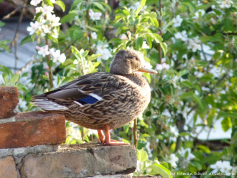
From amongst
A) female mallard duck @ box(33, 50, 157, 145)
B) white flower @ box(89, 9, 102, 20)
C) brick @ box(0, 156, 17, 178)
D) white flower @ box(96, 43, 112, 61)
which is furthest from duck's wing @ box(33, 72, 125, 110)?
white flower @ box(89, 9, 102, 20)

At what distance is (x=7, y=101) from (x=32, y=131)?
147 mm

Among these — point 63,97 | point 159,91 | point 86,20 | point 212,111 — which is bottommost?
point 212,111

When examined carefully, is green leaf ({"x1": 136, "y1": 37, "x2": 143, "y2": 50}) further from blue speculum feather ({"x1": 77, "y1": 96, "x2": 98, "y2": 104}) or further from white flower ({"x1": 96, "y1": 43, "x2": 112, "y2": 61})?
blue speculum feather ({"x1": 77, "y1": 96, "x2": 98, "y2": 104})

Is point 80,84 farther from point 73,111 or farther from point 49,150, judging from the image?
point 49,150

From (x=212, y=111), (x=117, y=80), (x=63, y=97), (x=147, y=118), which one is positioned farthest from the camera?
(x=212, y=111)

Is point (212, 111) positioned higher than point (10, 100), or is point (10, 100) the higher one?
point (10, 100)

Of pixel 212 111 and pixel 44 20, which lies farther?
pixel 212 111

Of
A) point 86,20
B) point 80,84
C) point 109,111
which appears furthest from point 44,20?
point 109,111

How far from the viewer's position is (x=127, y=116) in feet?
5.63

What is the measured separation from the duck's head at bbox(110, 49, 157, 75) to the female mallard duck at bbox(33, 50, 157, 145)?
0.48 feet

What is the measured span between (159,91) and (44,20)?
114cm

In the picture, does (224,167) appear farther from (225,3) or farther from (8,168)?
(8,168)

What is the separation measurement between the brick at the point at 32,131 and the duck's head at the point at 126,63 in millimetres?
590

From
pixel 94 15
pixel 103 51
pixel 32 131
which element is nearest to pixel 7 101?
pixel 32 131
